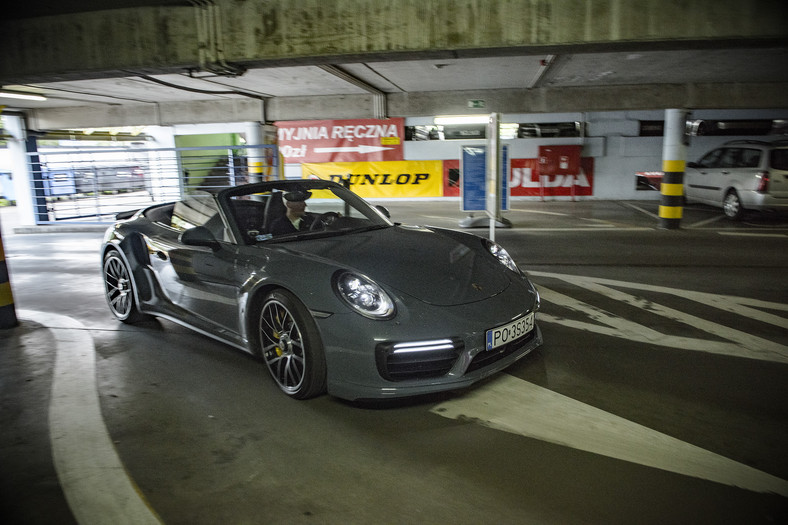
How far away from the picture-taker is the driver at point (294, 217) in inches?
156

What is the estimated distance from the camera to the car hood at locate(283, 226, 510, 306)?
3158 mm

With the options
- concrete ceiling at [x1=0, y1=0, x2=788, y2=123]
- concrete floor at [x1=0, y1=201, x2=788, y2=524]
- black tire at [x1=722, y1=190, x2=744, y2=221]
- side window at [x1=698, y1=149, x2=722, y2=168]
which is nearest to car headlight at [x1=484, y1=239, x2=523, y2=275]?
concrete floor at [x1=0, y1=201, x2=788, y2=524]

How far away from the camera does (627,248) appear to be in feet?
27.4

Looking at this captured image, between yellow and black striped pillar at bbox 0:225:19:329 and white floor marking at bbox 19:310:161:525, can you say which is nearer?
white floor marking at bbox 19:310:161:525

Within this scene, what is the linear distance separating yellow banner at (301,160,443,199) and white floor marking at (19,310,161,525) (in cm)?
1321

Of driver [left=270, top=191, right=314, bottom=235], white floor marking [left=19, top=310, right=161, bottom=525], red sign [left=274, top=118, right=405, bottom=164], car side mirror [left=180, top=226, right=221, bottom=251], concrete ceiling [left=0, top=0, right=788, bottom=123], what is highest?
concrete ceiling [left=0, top=0, right=788, bottom=123]

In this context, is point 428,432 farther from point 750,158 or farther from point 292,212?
point 750,158

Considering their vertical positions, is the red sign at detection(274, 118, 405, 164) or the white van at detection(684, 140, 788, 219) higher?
the red sign at detection(274, 118, 405, 164)

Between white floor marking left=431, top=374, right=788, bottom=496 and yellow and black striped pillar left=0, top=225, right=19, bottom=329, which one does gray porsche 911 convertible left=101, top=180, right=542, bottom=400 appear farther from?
yellow and black striped pillar left=0, top=225, right=19, bottom=329

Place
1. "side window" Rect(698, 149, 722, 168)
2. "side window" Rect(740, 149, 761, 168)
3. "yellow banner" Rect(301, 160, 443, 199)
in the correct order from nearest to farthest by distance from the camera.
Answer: "side window" Rect(740, 149, 761, 168), "side window" Rect(698, 149, 722, 168), "yellow banner" Rect(301, 160, 443, 199)

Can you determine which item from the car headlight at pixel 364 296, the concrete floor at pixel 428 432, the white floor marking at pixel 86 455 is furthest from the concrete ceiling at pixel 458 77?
the car headlight at pixel 364 296

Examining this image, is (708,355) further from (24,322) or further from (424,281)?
(24,322)

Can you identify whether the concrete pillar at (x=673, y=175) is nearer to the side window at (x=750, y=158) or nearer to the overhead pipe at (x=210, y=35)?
the side window at (x=750, y=158)

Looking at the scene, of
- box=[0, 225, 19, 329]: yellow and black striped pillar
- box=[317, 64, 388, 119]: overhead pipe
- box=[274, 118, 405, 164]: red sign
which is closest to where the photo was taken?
box=[0, 225, 19, 329]: yellow and black striped pillar
